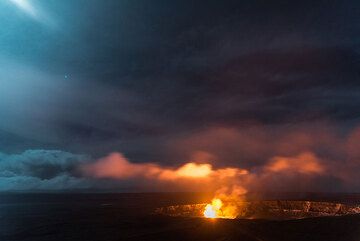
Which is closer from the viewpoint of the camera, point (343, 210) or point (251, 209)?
point (343, 210)

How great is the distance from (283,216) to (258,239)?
96816mm

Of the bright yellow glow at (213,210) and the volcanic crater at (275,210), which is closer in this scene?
the volcanic crater at (275,210)

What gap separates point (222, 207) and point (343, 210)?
5643 cm

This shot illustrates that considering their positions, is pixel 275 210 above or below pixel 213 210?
below

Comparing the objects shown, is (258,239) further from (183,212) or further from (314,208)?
(314,208)

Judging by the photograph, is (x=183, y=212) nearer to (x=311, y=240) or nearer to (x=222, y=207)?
(x=222, y=207)

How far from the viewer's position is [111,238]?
8444cm

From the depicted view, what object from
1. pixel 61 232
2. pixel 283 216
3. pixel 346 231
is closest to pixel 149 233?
pixel 61 232

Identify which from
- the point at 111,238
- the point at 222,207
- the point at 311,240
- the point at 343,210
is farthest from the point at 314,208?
the point at 111,238

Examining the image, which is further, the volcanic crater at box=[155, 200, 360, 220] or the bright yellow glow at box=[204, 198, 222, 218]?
the bright yellow glow at box=[204, 198, 222, 218]

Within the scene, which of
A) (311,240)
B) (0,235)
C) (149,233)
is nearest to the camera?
(311,240)

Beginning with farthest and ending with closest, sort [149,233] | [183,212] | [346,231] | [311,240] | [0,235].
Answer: [183,212]
[0,235]
[149,233]
[346,231]
[311,240]

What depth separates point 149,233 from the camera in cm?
9050

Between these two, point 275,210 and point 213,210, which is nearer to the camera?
point 213,210
